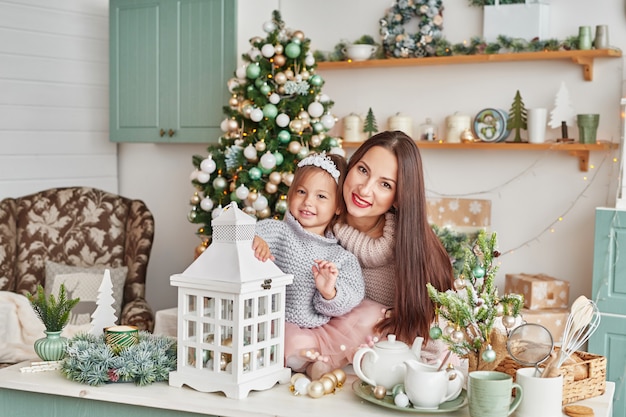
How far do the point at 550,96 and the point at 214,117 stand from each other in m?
1.82

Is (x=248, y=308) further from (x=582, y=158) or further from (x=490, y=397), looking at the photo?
(x=582, y=158)

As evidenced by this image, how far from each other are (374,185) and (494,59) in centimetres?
223

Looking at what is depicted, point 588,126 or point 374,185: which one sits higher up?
point 588,126

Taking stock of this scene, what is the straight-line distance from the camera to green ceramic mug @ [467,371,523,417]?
1869mm

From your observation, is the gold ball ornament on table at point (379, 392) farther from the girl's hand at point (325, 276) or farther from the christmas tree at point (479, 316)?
the girl's hand at point (325, 276)

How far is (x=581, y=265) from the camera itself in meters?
4.48

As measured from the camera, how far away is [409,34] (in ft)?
15.7

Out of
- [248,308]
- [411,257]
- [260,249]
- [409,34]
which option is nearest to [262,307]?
[248,308]

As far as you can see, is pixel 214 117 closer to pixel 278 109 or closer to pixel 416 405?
pixel 278 109

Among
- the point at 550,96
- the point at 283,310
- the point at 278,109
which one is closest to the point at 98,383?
the point at 283,310

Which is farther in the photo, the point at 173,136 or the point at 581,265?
the point at 173,136

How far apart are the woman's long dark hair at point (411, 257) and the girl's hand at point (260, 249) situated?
0.40 metres

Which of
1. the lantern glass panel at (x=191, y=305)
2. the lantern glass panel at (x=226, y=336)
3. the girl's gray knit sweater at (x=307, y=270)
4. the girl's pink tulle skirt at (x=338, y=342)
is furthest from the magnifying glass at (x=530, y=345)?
the lantern glass panel at (x=191, y=305)

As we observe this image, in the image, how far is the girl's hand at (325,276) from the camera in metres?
2.28
